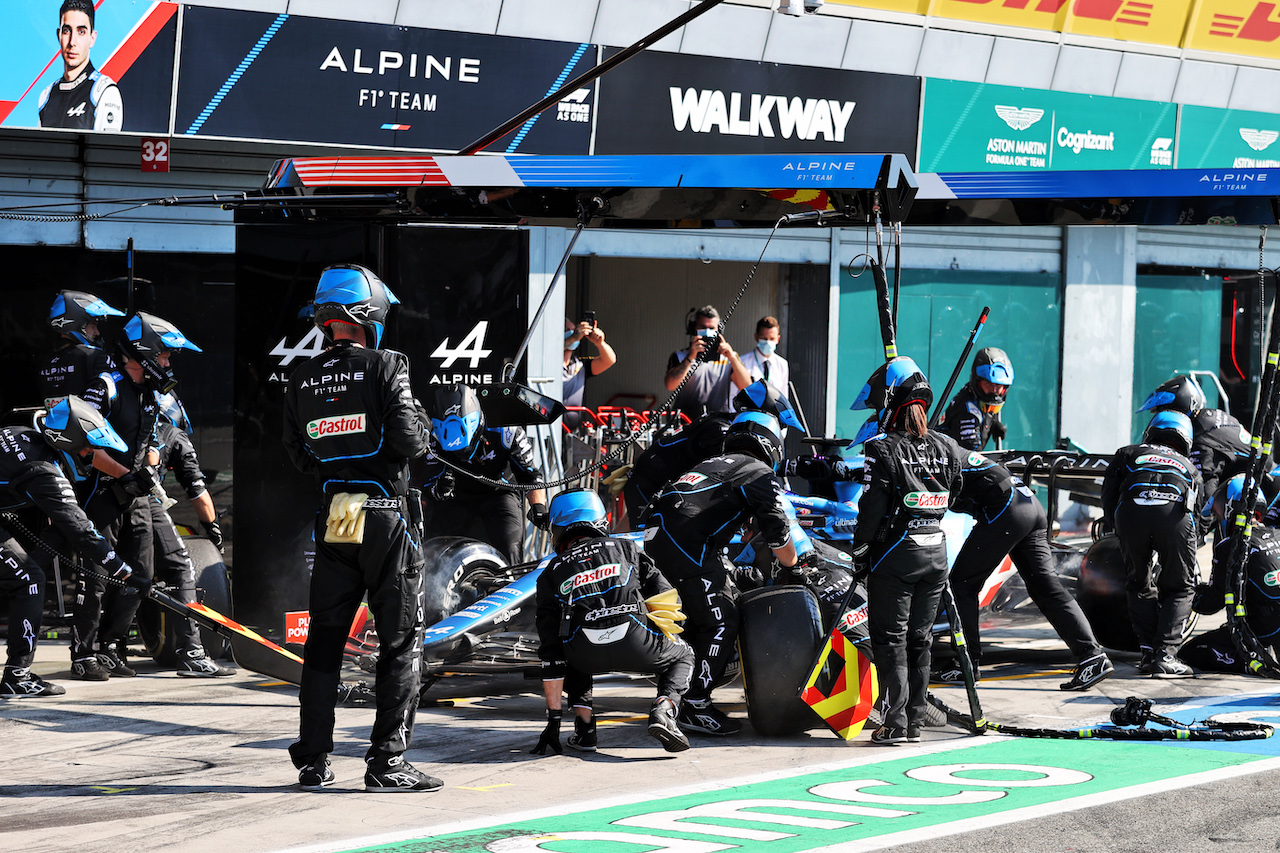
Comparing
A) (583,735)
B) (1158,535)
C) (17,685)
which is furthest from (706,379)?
(17,685)

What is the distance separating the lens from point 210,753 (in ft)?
23.0

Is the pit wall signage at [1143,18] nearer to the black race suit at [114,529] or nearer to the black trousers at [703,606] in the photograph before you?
the black race suit at [114,529]

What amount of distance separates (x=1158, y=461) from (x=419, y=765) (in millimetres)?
4939

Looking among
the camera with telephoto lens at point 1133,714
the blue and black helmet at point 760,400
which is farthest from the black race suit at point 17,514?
the camera with telephoto lens at point 1133,714

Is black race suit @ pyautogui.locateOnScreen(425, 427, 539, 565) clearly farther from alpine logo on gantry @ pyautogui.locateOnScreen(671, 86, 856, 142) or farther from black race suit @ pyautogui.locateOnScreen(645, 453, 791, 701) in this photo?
alpine logo on gantry @ pyautogui.locateOnScreen(671, 86, 856, 142)

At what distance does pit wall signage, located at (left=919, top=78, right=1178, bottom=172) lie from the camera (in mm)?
15766

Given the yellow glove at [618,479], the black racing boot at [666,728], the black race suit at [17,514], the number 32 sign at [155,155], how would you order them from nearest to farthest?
1. the black racing boot at [666,728]
2. the black race suit at [17,514]
3. the yellow glove at [618,479]
4. the number 32 sign at [155,155]

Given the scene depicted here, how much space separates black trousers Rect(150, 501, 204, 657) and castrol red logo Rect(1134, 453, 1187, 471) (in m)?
5.89

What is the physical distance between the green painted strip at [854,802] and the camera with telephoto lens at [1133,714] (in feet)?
0.77

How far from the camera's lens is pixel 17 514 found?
334 inches

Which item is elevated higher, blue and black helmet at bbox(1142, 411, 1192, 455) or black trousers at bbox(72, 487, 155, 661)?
blue and black helmet at bbox(1142, 411, 1192, 455)

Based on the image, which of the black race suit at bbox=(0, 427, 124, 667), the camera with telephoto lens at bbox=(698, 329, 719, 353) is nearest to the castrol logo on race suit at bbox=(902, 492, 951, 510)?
the camera with telephoto lens at bbox=(698, 329, 719, 353)

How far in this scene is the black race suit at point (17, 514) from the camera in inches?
325

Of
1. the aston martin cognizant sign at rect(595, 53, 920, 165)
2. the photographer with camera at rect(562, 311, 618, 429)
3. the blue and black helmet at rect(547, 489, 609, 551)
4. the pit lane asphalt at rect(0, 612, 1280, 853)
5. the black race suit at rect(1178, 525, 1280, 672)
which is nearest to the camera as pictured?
the pit lane asphalt at rect(0, 612, 1280, 853)
